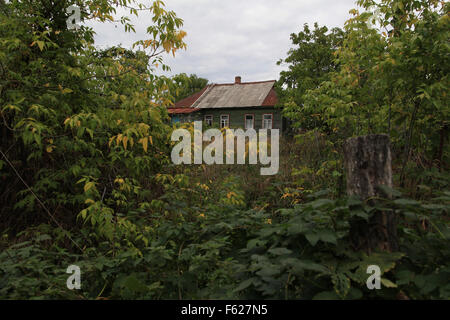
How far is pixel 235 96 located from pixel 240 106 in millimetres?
1648

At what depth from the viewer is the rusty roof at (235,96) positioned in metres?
23.2

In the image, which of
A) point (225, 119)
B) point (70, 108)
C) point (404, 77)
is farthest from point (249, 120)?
point (70, 108)

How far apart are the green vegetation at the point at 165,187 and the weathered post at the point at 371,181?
53 mm

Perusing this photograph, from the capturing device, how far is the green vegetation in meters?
1.38

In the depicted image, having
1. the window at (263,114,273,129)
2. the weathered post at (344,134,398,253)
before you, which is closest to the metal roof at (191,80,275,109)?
the window at (263,114,273,129)

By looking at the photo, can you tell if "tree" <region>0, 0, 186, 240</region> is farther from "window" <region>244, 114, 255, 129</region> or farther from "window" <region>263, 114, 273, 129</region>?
"window" <region>244, 114, 255, 129</region>

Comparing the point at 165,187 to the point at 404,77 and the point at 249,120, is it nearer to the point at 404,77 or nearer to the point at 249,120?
the point at 404,77

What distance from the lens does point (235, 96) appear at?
24.5 meters

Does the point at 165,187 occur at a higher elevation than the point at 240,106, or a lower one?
lower
